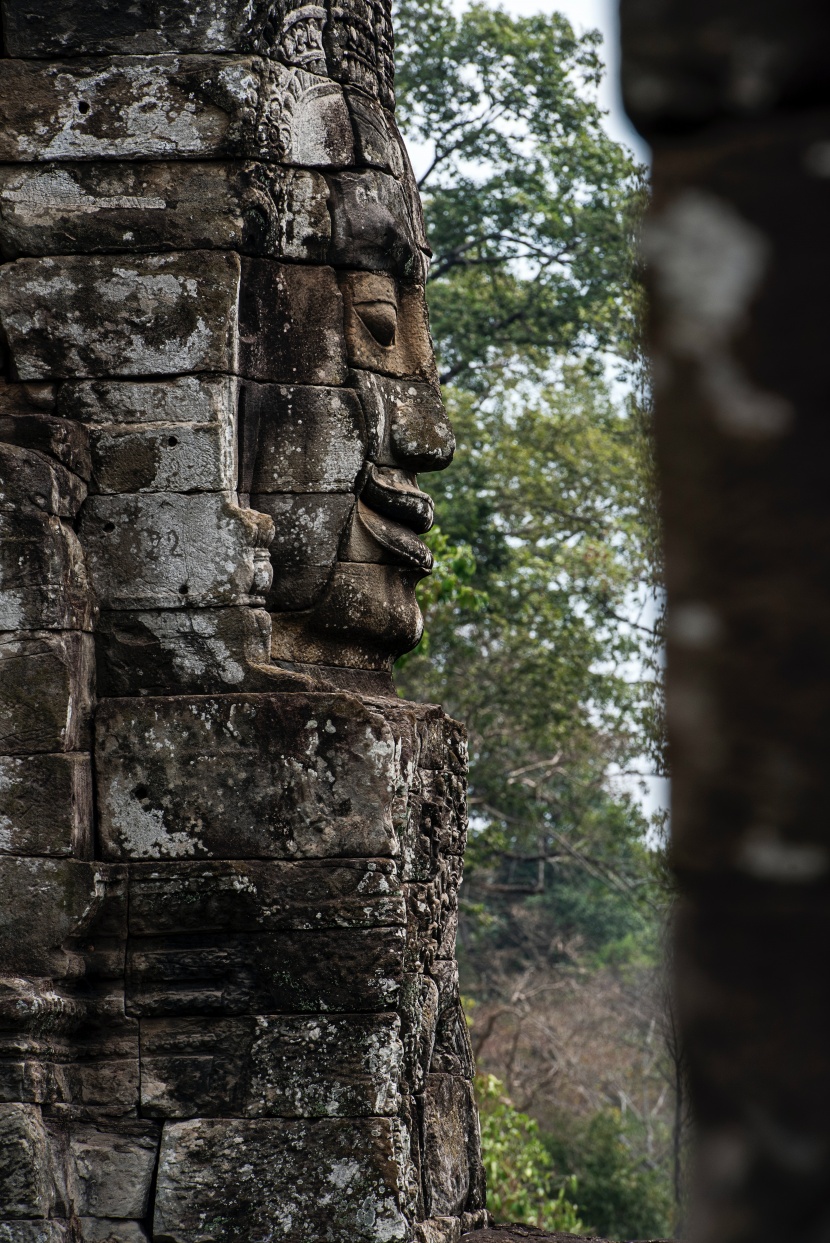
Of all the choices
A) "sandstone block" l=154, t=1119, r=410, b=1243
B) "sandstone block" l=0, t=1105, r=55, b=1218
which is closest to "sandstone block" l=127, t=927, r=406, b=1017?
"sandstone block" l=154, t=1119, r=410, b=1243

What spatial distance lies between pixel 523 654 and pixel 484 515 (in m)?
1.73

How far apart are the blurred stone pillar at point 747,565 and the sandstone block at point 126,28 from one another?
3.50 metres

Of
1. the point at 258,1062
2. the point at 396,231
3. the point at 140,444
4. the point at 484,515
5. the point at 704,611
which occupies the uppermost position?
the point at 484,515

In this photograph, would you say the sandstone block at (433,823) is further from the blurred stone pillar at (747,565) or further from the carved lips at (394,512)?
the blurred stone pillar at (747,565)

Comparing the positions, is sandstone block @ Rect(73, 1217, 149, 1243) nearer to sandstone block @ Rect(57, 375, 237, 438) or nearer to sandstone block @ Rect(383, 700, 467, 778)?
sandstone block @ Rect(383, 700, 467, 778)

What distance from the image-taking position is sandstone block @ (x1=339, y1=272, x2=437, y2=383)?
15.4 feet

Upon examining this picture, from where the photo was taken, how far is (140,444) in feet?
14.4

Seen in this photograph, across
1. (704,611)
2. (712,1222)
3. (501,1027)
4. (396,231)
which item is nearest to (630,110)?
(704,611)

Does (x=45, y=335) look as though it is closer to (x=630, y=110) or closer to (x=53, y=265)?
(x=53, y=265)

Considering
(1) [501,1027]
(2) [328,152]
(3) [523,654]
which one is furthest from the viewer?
(1) [501,1027]

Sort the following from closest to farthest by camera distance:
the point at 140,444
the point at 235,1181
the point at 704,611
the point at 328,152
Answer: the point at 704,611 < the point at 235,1181 < the point at 140,444 < the point at 328,152

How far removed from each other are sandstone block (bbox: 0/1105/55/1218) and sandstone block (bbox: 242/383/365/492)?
196 cm

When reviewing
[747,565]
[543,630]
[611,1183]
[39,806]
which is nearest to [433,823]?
[39,806]

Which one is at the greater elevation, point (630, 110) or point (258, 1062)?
point (630, 110)
